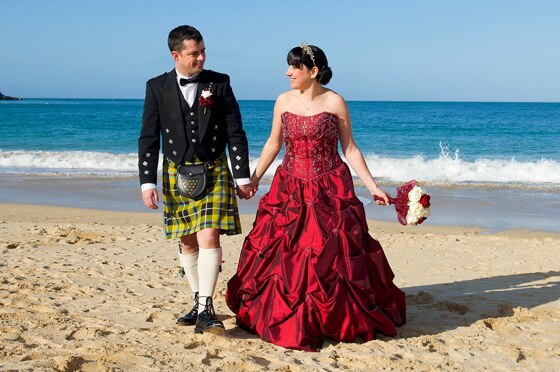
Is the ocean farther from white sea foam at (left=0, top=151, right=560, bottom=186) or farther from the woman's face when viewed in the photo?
the woman's face

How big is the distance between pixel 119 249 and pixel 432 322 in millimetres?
3919

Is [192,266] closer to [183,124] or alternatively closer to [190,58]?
[183,124]

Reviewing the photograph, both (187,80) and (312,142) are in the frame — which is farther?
(312,142)

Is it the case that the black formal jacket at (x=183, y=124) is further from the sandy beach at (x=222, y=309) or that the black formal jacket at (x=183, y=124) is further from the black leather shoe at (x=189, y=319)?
the sandy beach at (x=222, y=309)

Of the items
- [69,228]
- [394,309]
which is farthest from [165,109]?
[69,228]

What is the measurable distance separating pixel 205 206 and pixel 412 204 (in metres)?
1.26

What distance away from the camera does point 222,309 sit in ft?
→ 17.6

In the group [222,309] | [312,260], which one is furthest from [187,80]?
[222,309]

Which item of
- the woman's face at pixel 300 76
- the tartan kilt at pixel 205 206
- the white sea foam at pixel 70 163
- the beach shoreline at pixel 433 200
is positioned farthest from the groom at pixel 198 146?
the white sea foam at pixel 70 163

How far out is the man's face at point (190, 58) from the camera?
169 inches

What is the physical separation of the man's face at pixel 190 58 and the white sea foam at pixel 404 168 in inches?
493

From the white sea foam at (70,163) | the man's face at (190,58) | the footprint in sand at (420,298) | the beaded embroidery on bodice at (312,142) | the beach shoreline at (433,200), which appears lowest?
the white sea foam at (70,163)

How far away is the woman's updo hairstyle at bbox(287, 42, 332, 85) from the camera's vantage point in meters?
4.52

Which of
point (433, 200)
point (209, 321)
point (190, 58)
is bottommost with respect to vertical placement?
point (433, 200)
